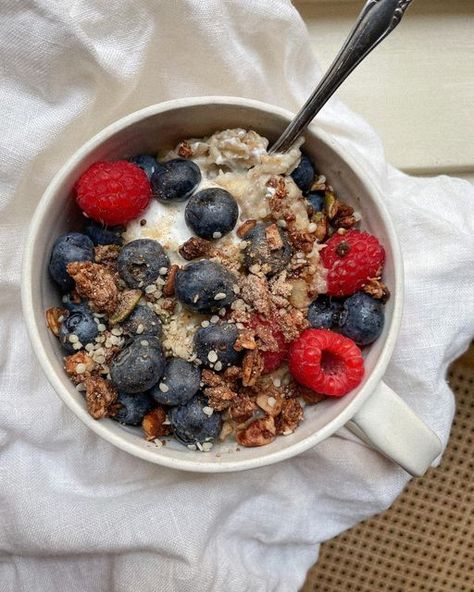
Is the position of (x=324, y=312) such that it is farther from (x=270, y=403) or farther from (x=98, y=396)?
(x=98, y=396)

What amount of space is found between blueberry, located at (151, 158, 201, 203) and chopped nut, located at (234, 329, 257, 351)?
6.4 inches

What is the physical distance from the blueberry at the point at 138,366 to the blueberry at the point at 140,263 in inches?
2.3

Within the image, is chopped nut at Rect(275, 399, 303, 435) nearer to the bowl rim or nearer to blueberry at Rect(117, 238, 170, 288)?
the bowl rim

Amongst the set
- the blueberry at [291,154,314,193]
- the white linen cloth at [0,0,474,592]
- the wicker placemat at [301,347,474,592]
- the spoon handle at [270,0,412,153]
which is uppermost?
the spoon handle at [270,0,412,153]

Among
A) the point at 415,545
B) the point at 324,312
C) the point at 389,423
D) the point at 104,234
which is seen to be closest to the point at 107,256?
the point at 104,234

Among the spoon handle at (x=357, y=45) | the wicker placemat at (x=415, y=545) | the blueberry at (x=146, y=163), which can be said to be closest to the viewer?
the spoon handle at (x=357, y=45)

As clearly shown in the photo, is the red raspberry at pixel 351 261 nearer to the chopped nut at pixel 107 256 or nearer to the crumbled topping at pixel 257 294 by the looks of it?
the crumbled topping at pixel 257 294

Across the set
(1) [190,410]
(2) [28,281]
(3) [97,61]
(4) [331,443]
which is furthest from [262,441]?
(3) [97,61]

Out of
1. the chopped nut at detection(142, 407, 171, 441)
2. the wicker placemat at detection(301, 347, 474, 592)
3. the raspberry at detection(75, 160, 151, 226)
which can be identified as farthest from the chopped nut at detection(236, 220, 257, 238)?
the wicker placemat at detection(301, 347, 474, 592)

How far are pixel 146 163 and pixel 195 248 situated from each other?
0.13 m

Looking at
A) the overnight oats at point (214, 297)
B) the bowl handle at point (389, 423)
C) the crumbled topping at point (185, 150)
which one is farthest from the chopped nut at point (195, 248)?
the bowl handle at point (389, 423)

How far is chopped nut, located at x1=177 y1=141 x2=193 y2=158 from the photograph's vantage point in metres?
0.75

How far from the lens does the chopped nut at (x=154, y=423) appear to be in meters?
0.72

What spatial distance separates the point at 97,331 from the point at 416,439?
1.13 feet
